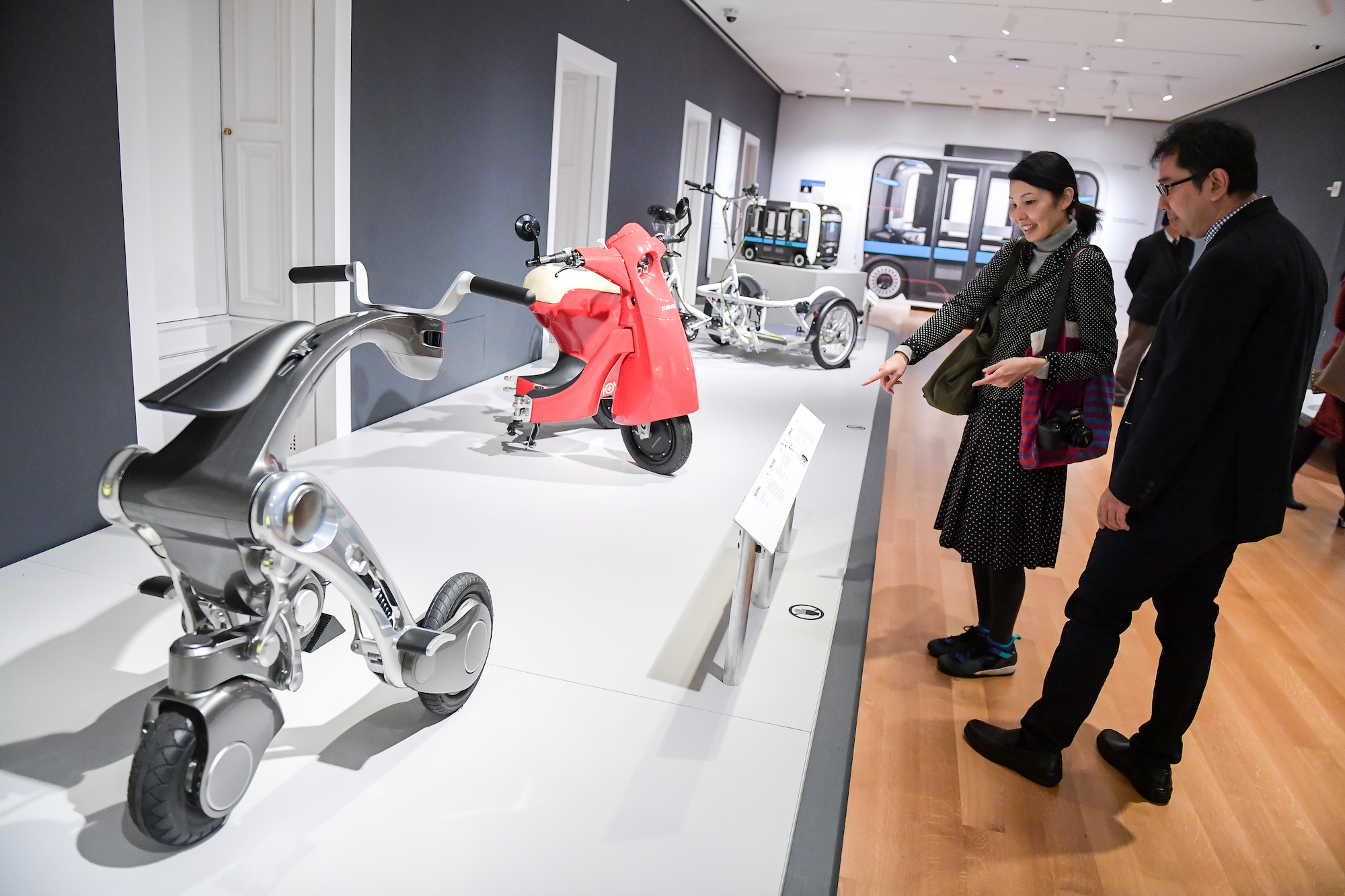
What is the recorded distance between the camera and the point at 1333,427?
4246 millimetres

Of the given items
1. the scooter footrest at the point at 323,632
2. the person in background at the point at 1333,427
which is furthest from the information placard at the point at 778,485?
the person in background at the point at 1333,427

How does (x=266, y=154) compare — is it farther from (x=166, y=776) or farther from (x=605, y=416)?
(x=166, y=776)

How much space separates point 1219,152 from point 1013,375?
0.62 metres

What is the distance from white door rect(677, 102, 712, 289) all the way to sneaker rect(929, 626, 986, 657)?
765 centimetres

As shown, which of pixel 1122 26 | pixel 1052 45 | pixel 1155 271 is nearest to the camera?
pixel 1155 271

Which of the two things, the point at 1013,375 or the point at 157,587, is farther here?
the point at 1013,375

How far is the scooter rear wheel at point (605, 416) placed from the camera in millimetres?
4516

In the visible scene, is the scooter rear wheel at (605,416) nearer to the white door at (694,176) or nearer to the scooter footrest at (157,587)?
the scooter footrest at (157,587)

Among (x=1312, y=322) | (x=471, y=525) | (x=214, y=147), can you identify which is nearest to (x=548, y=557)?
(x=471, y=525)

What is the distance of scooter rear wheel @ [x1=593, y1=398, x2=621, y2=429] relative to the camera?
178 inches

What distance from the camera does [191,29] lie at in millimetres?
3691

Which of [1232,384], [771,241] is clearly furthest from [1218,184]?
[771,241]

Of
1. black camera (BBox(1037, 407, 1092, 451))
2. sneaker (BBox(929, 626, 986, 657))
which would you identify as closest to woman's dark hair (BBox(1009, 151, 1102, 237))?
black camera (BBox(1037, 407, 1092, 451))

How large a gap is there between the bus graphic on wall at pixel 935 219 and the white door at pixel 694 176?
14.9 ft
